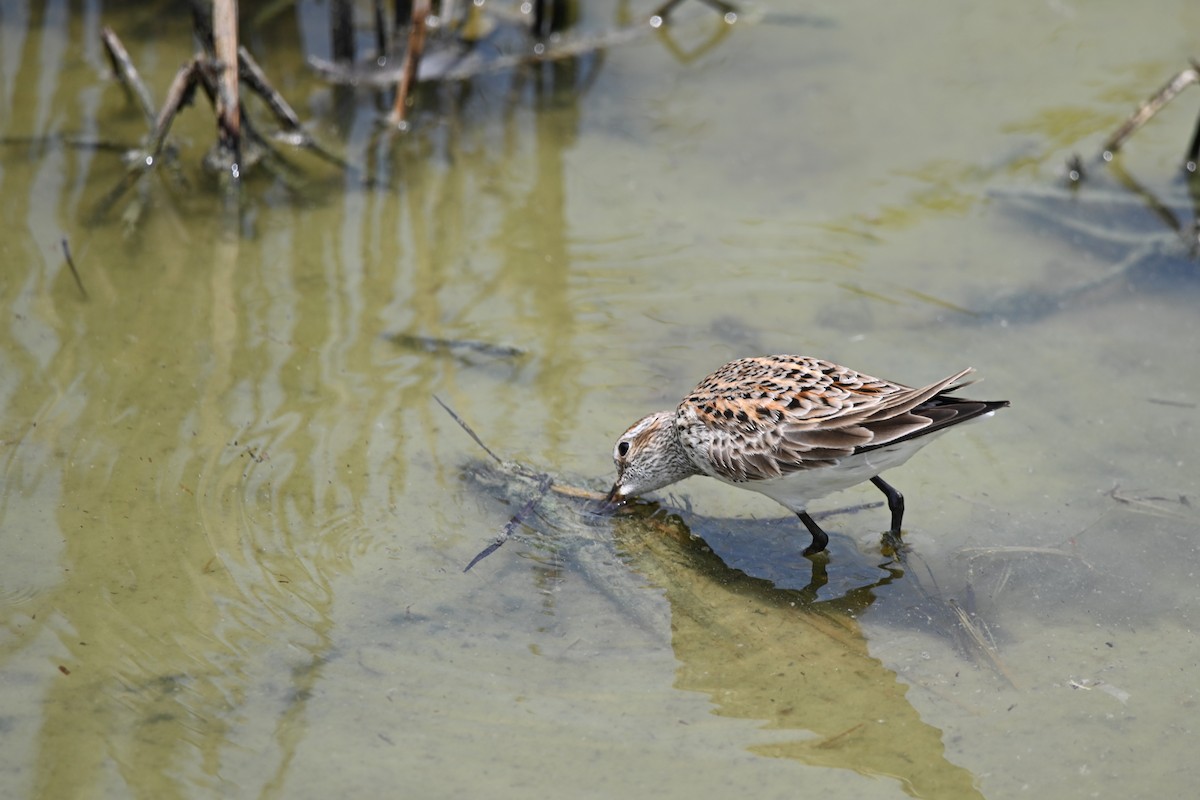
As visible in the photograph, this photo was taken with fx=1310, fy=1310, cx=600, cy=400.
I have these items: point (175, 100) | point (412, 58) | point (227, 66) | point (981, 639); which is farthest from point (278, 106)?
point (981, 639)

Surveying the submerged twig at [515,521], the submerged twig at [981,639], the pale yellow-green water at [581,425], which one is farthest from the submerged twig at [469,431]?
the submerged twig at [981,639]

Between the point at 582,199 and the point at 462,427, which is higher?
the point at 582,199

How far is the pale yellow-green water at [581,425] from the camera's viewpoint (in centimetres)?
551

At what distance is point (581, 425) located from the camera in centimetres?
747

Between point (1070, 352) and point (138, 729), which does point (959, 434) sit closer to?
point (1070, 352)

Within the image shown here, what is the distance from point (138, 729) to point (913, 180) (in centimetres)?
674

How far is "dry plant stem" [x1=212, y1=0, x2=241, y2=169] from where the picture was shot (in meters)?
9.08

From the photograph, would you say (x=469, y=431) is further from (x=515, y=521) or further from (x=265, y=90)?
(x=265, y=90)

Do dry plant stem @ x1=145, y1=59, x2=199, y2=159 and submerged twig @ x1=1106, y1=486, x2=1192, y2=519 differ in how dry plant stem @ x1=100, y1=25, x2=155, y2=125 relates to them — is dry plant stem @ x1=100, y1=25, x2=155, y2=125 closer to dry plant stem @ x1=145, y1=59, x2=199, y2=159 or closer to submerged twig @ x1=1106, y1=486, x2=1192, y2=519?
dry plant stem @ x1=145, y1=59, x2=199, y2=159

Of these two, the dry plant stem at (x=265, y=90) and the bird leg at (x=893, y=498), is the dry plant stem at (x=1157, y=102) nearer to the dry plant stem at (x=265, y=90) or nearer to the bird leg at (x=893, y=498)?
the bird leg at (x=893, y=498)

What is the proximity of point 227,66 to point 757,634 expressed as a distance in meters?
5.56

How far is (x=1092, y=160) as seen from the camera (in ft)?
32.4

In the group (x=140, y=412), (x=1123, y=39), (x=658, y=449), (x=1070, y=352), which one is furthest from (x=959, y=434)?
(x=1123, y=39)

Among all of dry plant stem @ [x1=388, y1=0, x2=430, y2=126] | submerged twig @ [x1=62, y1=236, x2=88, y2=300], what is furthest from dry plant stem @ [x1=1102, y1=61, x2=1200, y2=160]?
submerged twig @ [x1=62, y1=236, x2=88, y2=300]
